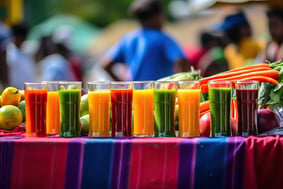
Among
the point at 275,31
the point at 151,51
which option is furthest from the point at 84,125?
the point at 275,31

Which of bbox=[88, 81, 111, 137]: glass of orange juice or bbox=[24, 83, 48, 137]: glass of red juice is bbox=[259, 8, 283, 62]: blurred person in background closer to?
bbox=[88, 81, 111, 137]: glass of orange juice

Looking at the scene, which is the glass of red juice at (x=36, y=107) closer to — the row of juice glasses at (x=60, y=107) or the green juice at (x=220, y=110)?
the row of juice glasses at (x=60, y=107)

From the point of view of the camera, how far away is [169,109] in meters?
2.73

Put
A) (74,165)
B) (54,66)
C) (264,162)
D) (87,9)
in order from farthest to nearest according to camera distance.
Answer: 1. (87,9)
2. (54,66)
3. (74,165)
4. (264,162)

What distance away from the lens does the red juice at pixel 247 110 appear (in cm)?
266

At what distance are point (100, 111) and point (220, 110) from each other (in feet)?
1.81

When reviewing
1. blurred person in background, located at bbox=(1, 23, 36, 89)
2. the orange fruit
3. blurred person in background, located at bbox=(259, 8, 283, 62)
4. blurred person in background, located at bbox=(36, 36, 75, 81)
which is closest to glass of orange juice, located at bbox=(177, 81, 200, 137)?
the orange fruit

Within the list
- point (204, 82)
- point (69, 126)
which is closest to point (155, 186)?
point (69, 126)

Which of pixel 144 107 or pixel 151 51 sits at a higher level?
pixel 151 51

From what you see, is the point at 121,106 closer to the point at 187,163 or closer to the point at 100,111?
the point at 100,111

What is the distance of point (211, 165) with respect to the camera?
8.38ft

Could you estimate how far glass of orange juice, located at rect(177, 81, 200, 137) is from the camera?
270 centimetres

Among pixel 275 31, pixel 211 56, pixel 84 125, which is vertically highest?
pixel 275 31

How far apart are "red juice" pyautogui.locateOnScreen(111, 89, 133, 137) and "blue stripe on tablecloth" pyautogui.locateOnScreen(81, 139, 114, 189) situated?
5.3 inches
